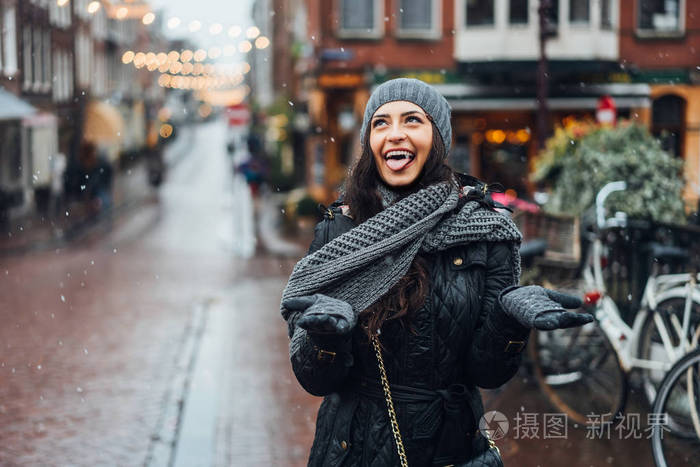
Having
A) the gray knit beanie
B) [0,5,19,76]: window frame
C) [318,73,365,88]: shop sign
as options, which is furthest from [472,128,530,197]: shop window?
the gray knit beanie

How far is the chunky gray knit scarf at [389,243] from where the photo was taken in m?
2.50

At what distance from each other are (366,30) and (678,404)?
60.7 feet

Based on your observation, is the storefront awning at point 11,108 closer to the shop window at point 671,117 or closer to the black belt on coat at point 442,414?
the shop window at point 671,117

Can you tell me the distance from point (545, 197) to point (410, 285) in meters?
5.82

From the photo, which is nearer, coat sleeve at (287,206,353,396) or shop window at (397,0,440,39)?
coat sleeve at (287,206,353,396)

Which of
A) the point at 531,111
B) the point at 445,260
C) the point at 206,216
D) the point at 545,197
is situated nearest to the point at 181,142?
the point at 206,216

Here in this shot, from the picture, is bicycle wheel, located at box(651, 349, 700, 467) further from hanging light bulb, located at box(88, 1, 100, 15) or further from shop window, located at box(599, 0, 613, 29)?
hanging light bulb, located at box(88, 1, 100, 15)

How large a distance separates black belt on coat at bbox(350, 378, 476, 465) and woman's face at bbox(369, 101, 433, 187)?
0.62m

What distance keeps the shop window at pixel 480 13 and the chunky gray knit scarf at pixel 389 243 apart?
1923 cm

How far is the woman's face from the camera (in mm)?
2623

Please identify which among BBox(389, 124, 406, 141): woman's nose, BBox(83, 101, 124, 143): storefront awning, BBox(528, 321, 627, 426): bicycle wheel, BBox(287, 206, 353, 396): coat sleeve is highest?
BBox(83, 101, 124, 143): storefront awning

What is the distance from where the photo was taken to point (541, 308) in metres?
2.22

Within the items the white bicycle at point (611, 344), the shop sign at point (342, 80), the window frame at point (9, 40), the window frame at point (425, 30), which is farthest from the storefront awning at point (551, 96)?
the white bicycle at point (611, 344)

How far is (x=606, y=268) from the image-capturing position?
22.1ft
